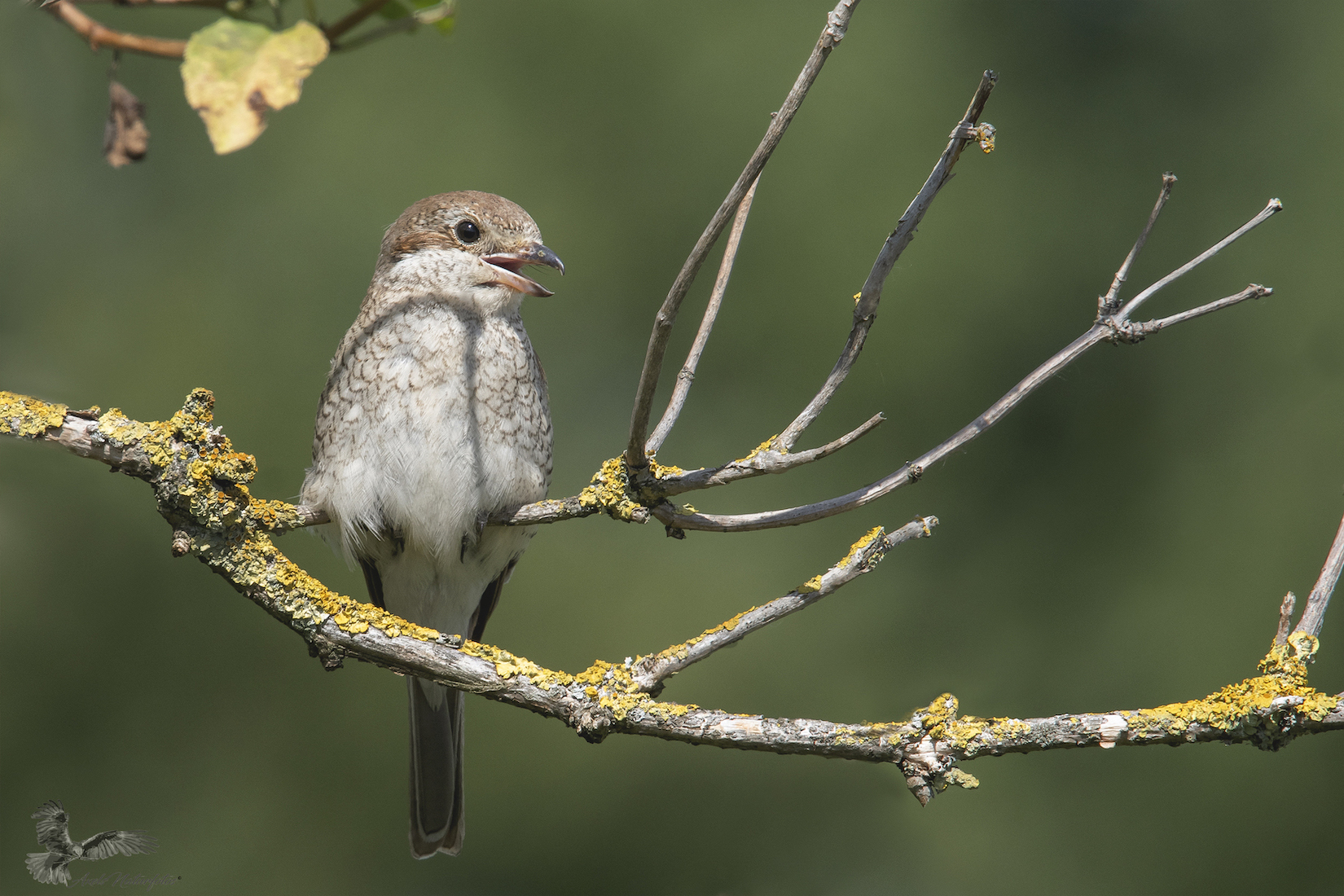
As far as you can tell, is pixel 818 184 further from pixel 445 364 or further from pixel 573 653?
pixel 445 364

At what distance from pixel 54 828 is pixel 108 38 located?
2458 mm

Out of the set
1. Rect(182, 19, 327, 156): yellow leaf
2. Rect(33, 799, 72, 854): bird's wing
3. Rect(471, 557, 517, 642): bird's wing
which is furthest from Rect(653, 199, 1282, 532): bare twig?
Rect(471, 557, 517, 642): bird's wing

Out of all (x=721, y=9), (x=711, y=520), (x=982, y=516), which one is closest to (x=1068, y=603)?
(x=982, y=516)

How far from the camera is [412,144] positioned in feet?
26.3

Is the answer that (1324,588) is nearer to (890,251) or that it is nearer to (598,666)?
(890,251)

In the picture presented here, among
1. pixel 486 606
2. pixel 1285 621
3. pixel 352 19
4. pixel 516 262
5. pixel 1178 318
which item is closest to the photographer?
pixel 352 19

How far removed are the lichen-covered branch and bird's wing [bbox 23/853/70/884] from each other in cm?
90

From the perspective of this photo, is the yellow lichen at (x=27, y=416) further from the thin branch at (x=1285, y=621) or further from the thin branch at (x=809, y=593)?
the thin branch at (x=1285, y=621)

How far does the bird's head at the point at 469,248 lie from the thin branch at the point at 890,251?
1.55 meters

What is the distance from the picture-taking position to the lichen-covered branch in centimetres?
246

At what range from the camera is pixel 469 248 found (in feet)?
13.0

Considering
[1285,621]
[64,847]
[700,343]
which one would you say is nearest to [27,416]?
[64,847]

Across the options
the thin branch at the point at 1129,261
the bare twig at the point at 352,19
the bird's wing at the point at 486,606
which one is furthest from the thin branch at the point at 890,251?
the bird's wing at the point at 486,606

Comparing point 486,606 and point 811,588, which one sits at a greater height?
point 486,606
